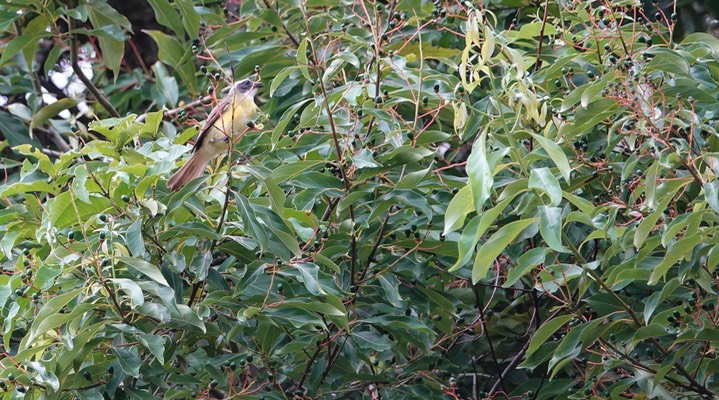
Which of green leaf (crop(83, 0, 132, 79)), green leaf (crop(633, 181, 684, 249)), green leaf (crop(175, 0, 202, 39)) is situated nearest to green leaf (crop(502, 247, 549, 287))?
green leaf (crop(633, 181, 684, 249))

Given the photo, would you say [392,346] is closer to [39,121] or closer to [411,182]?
[411,182]

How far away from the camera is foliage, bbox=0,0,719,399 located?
2801mm

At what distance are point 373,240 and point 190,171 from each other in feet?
2.50

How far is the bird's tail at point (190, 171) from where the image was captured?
3555 millimetres

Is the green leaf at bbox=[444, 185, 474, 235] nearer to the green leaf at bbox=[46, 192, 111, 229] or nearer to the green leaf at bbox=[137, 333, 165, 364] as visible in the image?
the green leaf at bbox=[137, 333, 165, 364]

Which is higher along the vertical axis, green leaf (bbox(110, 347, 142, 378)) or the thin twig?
the thin twig

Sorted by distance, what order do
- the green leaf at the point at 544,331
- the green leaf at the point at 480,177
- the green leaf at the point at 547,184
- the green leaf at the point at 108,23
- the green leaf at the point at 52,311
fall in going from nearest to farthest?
the green leaf at the point at 480,177 < the green leaf at the point at 547,184 < the green leaf at the point at 52,311 < the green leaf at the point at 544,331 < the green leaf at the point at 108,23

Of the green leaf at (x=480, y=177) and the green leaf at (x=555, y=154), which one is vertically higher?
the green leaf at (x=480, y=177)

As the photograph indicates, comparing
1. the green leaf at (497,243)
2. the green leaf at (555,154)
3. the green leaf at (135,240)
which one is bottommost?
the green leaf at (135,240)

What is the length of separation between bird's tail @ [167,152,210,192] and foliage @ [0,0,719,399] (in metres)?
0.10

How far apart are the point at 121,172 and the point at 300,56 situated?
66 centimetres

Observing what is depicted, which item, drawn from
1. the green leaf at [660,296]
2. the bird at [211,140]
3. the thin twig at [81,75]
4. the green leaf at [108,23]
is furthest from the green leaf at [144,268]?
the green leaf at [108,23]

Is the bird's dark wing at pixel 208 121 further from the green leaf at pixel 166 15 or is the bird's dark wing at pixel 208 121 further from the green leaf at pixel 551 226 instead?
the green leaf at pixel 551 226

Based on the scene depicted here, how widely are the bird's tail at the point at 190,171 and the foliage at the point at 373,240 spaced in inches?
4.0
